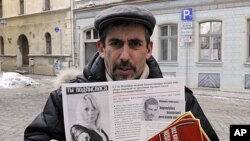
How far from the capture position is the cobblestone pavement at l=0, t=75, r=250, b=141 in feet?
26.5

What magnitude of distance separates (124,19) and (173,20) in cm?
1475

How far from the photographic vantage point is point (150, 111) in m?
1.55

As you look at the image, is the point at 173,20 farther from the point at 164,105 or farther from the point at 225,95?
the point at 164,105

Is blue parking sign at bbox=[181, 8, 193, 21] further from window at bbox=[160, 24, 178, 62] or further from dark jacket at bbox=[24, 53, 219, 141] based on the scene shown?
dark jacket at bbox=[24, 53, 219, 141]

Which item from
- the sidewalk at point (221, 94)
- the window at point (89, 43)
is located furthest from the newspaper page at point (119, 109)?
the window at point (89, 43)

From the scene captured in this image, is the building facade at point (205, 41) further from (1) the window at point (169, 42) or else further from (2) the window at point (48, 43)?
(2) the window at point (48, 43)

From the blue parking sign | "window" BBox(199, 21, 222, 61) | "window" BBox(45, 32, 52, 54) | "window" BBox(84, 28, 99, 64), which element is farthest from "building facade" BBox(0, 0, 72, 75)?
"window" BBox(199, 21, 222, 61)

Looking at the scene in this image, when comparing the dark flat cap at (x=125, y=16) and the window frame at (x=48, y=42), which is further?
the window frame at (x=48, y=42)

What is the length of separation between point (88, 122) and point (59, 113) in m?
0.22

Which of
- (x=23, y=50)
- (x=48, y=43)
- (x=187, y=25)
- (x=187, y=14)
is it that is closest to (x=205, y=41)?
(x=187, y=25)

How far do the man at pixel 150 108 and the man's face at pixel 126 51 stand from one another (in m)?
0.17

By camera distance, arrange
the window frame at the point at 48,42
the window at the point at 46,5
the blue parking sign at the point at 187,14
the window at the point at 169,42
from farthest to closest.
Answer: the window at the point at 46,5 → the window frame at the point at 48,42 → the window at the point at 169,42 → the blue parking sign at the point at 187,14

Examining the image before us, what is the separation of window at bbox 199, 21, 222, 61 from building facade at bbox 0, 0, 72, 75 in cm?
859

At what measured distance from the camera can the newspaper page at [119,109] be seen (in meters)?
1.54
